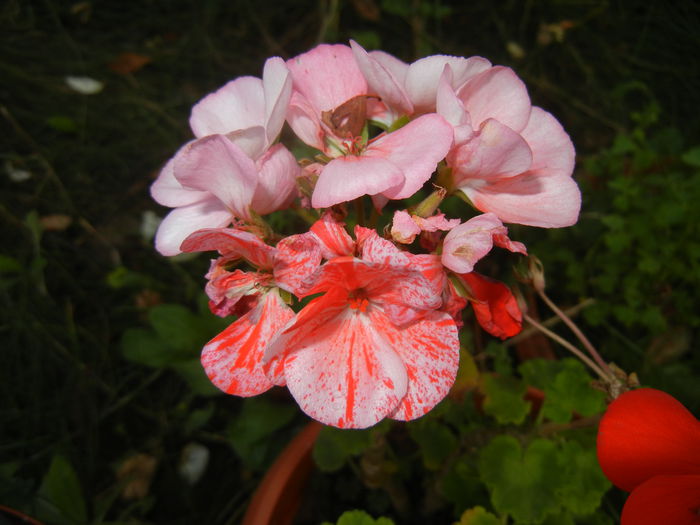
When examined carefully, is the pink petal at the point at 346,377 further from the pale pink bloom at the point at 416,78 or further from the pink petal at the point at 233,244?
the pale pink bloom at the point at 416,78

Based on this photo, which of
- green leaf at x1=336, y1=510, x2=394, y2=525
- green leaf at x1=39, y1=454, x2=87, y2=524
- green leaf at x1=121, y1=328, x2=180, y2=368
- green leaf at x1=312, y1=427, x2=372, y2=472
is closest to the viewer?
green leaf at x1=336, y1=510, x2=394, y2=525

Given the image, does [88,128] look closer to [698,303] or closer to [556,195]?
[556,195]

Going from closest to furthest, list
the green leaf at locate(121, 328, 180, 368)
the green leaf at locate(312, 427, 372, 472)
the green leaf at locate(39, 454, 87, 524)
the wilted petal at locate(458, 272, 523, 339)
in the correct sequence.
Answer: the wilted petal at locate(458, 272, 523, 339)
the green leaf at locate(312, 427, 372, 472)
the green leaf at locate(39, 454, 87, 524)
the green leaf at locate(121, 328, 180, 368)

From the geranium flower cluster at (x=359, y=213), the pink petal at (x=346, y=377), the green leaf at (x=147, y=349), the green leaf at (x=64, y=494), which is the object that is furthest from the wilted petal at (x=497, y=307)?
the green leaf at (x=64, y=494)

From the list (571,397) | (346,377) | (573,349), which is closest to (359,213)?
(346,377)

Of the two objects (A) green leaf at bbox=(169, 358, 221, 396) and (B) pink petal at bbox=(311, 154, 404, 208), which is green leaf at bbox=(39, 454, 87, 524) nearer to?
(A) green leaf at bbox=(169, 358, 221, 396)

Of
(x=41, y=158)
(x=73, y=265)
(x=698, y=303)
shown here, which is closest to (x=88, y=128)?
(x=41, y=158)

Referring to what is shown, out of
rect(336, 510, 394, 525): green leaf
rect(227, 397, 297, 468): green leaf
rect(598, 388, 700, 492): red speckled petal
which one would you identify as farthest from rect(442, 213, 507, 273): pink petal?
rect(227, 397, 297, 468): green leaf
